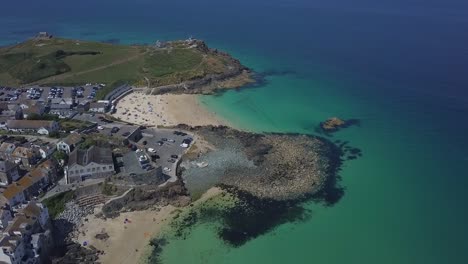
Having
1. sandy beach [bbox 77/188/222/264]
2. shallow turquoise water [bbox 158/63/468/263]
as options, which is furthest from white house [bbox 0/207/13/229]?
shallow turquoise water [bbox 158/63/468/263]

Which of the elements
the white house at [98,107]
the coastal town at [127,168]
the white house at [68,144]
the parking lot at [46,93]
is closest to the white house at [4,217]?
the coastal town at [127,168]

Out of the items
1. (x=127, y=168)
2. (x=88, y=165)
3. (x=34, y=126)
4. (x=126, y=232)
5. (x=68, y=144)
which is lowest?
(x=126, y=232)

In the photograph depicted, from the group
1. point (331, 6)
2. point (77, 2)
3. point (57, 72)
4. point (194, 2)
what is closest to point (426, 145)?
point (57, 72)

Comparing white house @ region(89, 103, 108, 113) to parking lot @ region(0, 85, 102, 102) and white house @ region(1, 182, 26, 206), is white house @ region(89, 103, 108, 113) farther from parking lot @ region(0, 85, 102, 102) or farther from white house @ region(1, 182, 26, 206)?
white house @ region(1, 182, 26, 206)

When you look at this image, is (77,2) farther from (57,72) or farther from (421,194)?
(421,194)

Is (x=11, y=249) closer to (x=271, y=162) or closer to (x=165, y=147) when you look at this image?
(x=165, y=147)

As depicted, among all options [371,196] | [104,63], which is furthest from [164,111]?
[371,196]
